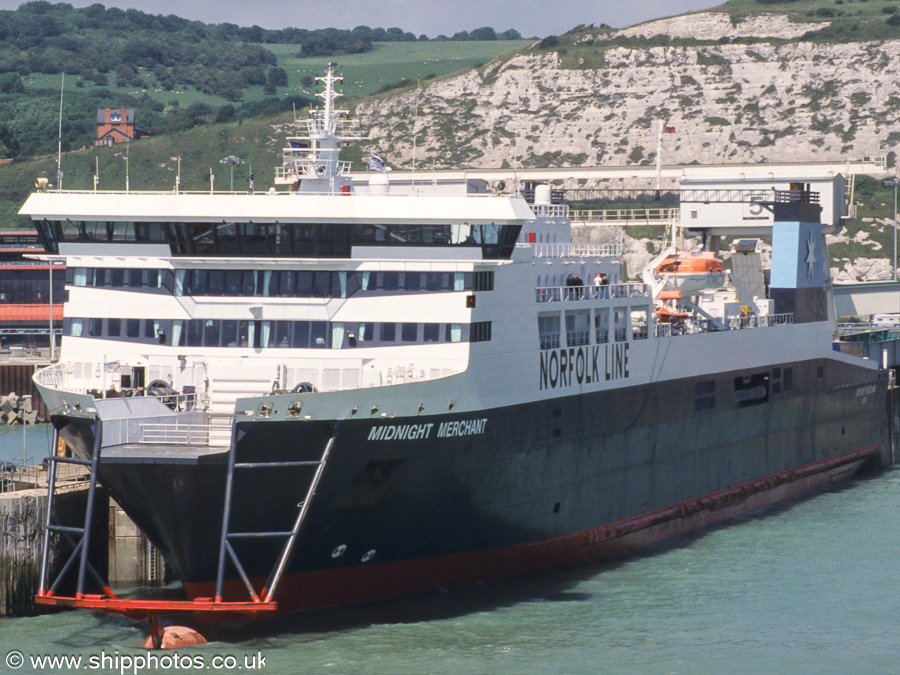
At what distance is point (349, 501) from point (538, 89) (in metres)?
124

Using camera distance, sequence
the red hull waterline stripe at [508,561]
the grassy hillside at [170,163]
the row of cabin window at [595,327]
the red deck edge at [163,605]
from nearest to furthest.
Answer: the red deck edge at [163,605] < the red hull waterline stripe at [508,561] < the row of cabin window at [595,327] < the grassy hillside at [170,163]

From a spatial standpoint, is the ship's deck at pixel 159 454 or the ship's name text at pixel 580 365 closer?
the ship's deck at pixel 159 454

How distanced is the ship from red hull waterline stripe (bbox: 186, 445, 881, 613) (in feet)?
0.23

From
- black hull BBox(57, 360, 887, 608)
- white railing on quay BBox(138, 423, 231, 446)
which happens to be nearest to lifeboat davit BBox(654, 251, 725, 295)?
black hull BBox(57, 360, 887, 608)

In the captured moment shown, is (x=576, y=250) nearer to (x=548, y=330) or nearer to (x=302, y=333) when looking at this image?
(x=548, y=330)

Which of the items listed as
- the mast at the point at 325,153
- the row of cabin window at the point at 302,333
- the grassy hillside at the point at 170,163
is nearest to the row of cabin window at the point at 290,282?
the row of cabin window at the point at 302,333

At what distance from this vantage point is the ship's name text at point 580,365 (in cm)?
2981

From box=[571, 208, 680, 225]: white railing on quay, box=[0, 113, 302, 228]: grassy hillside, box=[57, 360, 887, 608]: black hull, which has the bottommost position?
box=[57, 360, 887, 608]: black hull

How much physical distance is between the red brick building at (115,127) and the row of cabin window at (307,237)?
121 metres

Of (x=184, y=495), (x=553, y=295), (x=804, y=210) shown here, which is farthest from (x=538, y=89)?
(x=184, y=495)

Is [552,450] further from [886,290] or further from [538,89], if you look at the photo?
[538,89]

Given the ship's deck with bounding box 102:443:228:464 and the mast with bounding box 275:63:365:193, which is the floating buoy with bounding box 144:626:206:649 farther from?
the mast with bounding box 275:63:365:193

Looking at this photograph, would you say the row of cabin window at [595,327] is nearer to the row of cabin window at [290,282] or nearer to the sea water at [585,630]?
the row of cabin window at [290,282]

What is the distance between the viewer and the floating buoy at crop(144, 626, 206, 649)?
24281 millimetres
